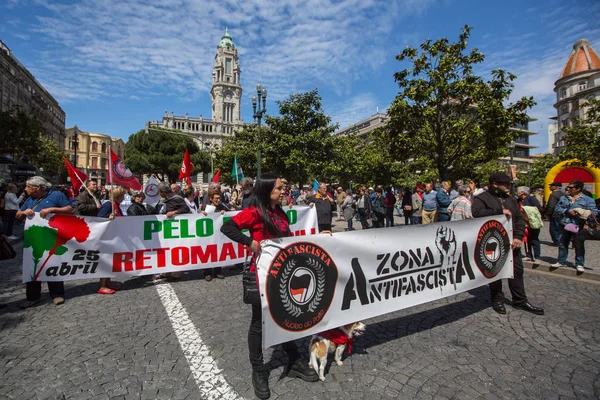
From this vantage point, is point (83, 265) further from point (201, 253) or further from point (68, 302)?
point (201, 253)

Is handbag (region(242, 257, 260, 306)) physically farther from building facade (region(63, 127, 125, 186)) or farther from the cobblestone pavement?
building facade (region(63, 127, 125, 186))

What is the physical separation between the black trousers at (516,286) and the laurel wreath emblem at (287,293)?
110 inches

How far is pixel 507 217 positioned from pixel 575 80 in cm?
7962

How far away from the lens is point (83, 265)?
5.20 meters

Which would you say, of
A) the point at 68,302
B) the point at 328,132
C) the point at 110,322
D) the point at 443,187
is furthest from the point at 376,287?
the point at 328,132

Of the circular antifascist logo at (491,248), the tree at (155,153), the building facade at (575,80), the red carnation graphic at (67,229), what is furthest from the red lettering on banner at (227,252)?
the building facade at (575,80)

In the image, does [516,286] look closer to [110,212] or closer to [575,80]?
[110,212]

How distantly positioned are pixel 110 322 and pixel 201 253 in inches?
87.0

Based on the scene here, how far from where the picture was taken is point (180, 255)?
5.97 meters

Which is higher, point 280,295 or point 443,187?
point 443,187

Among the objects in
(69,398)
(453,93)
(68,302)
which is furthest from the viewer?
(453,93)

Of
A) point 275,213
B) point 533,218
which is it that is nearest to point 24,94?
point 275,213

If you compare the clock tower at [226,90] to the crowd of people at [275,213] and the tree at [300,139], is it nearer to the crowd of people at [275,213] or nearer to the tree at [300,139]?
the tree at [300,139]

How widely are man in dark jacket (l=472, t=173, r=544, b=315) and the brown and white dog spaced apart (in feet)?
7.84
